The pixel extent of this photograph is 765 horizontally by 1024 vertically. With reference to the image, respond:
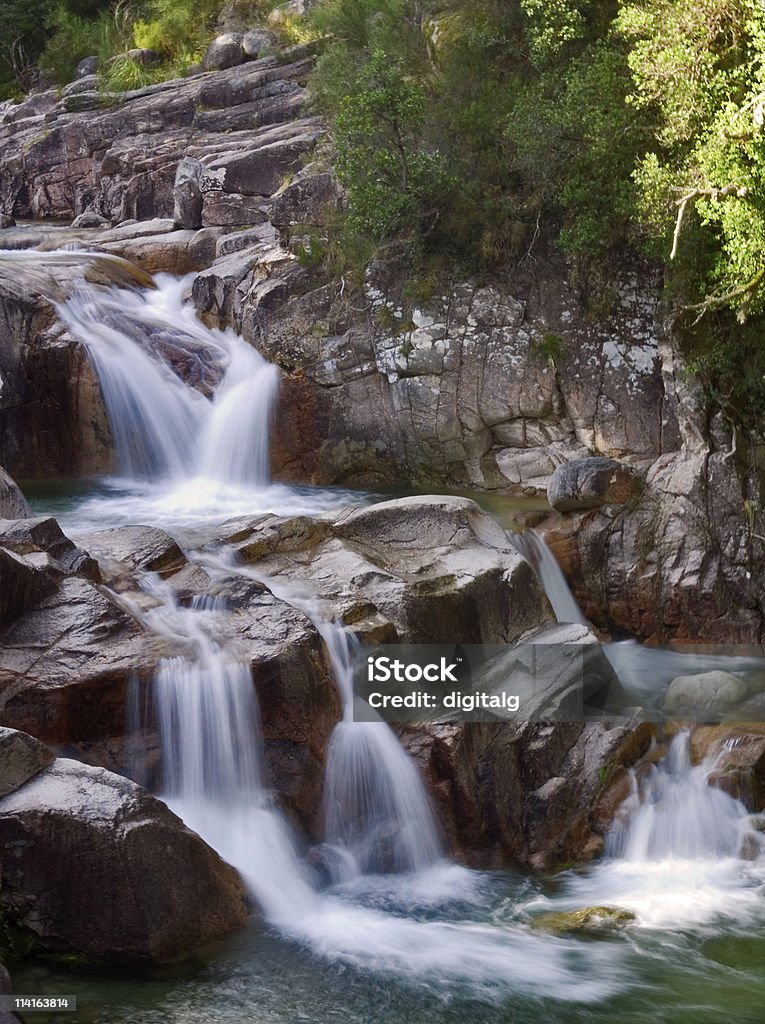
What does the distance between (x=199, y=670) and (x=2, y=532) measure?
2.08 metres

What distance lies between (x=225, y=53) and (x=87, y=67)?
492 centimetres

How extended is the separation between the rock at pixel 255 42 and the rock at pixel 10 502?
16.4 meters

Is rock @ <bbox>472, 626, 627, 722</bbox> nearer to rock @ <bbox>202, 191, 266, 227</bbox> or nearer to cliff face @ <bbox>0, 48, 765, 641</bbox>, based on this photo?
cliff face @ <bbox>0, 48, 765, 641</bbox>

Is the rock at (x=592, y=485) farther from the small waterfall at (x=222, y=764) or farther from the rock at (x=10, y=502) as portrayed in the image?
→ the rock at (x=10, y=502)

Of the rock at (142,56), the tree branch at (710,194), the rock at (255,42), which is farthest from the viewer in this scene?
the rock at (142,56)

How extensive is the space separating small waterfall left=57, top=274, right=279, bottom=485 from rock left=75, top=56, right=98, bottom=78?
1320 cm

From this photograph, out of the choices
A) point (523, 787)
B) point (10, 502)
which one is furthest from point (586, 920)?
point (10, 502)

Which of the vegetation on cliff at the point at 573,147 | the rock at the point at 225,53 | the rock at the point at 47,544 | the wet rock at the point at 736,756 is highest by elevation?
the rock at the point at 225,53

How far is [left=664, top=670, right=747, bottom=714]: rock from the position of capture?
10141 mm

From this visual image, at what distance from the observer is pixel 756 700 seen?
10.1 m

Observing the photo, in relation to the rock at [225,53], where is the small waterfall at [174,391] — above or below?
below

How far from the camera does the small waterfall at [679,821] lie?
864 cm

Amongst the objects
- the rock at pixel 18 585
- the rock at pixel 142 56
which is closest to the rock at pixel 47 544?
the rock at pixel 18 585

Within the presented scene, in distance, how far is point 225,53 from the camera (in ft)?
79.1
